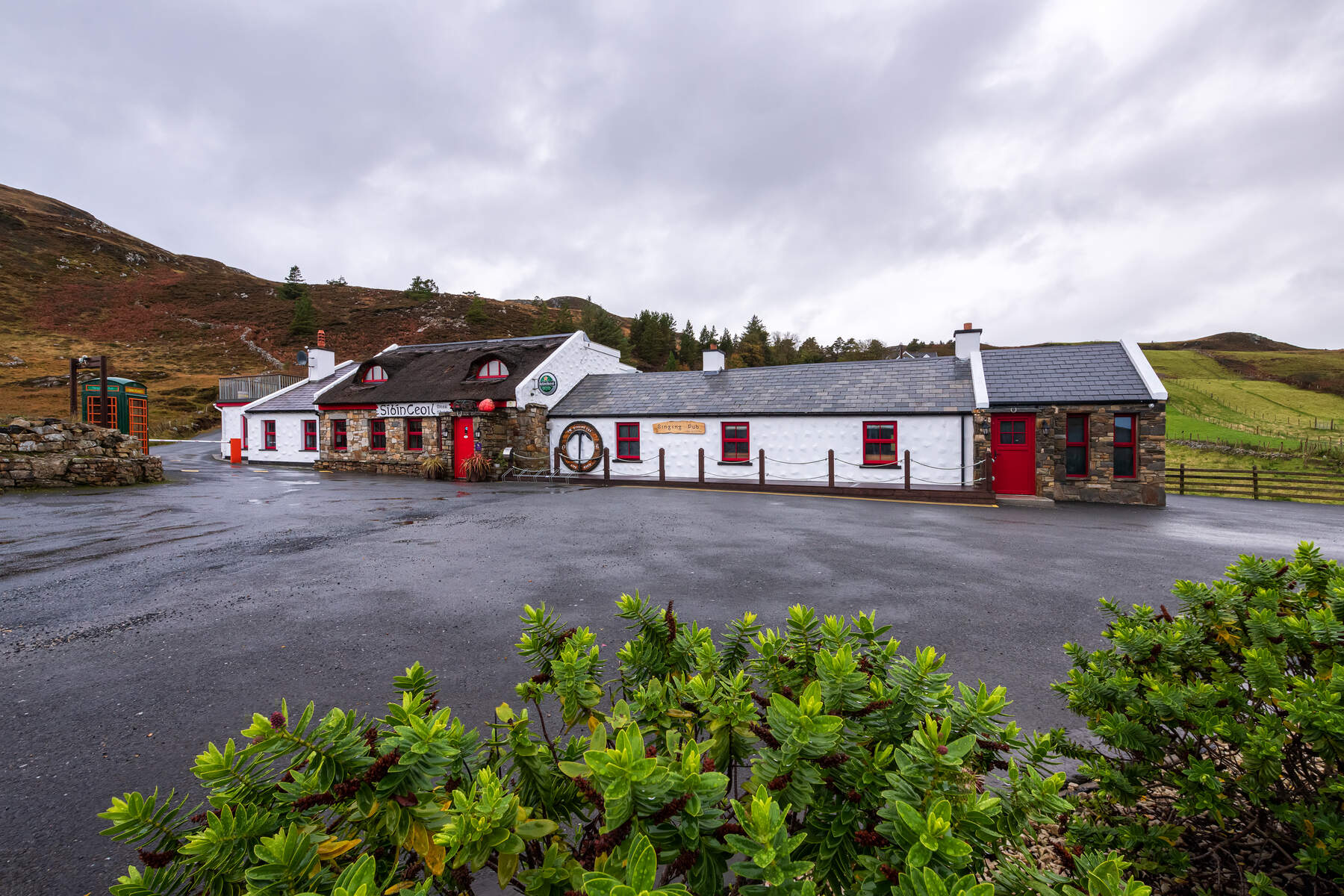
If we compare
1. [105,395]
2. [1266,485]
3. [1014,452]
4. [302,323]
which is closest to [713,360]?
[1014,452]

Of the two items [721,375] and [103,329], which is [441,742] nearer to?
[721,375]

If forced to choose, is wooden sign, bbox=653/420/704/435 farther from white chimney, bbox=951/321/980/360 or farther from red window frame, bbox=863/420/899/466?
white chimney, bbox=951/321/980/360

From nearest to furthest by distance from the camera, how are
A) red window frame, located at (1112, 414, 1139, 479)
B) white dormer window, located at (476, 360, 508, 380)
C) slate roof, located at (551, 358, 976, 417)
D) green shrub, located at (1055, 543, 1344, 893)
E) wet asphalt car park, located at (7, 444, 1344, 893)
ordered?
green shrub, located at (1055, 543, 1344, 893) → wet asphalt car park, located at (7, 444, 1344, 893) → red window frame, located at (1112, 414, 1139, 479) → slate roof, located at (551, 358, 976, 417) → white dormer window, located at (476, 360, 508, 380)

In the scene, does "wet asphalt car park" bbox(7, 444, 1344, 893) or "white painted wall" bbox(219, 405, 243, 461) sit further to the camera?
"white painted wall" bbox(219, 405, 243, 461)

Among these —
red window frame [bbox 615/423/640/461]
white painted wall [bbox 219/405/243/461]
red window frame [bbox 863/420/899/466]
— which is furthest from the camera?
white painted wall [bbox 219/405/243/461]

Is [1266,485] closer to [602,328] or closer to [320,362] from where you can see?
[320,362]

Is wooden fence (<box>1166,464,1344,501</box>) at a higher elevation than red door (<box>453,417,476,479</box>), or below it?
below

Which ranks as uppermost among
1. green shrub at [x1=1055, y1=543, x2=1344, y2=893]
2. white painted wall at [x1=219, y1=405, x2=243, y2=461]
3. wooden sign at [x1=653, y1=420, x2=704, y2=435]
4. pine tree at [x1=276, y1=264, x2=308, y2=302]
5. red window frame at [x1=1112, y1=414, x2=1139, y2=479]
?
pine tree at [x1=276, y1=264, x2=308, y2=302]

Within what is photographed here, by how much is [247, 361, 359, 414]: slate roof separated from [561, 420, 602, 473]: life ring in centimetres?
1465

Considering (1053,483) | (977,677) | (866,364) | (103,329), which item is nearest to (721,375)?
(866,364)

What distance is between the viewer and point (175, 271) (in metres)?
82.8

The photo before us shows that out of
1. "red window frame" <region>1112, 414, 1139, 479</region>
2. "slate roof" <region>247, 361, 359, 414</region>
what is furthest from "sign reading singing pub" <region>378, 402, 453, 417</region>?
"red window frame" <region>1112, 414, 1139, 479</region>

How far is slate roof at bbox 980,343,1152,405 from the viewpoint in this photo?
15.9 metres

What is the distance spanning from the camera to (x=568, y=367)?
82.1 ft
